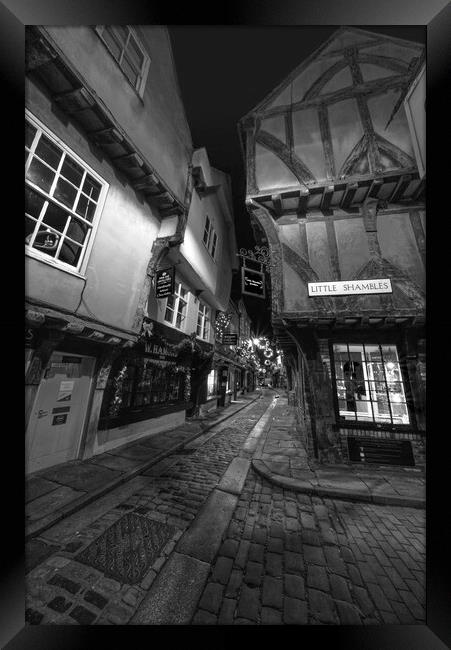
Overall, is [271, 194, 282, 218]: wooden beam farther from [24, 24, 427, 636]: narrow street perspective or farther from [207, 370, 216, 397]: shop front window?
[207, 370, 216, 397]: shop front window

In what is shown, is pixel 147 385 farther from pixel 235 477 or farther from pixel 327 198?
pixel 327 198

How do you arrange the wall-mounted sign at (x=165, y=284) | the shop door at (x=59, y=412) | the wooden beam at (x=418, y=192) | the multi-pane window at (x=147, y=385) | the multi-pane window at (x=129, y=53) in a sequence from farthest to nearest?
the wall-mounted sign at (x=165, y=284) < the multi-pane window at (x=147, y=385) < the wooden beam at (x=418, y=192) < the multi-pane window at (x=129, y=53) < the shop door at (x=59, y=412)

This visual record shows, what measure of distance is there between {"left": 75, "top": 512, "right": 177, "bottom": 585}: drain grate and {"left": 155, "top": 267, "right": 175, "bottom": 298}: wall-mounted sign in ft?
18.3

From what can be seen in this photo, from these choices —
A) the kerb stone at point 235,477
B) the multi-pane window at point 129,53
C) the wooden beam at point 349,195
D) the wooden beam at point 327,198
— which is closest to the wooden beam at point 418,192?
the wooden beam at point 349,195

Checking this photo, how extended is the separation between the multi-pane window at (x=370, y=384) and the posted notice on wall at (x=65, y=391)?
7.12m

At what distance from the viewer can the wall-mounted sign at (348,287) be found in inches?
244

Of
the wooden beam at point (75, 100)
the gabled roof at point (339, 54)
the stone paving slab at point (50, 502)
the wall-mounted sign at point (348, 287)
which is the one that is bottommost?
the stone paving slab at point (50, 502)

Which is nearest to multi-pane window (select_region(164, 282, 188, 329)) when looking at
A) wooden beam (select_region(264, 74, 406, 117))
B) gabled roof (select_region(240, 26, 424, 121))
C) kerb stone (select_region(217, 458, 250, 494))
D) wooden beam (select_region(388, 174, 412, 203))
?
kerb stone (select_region(217, 458, 250, 494))

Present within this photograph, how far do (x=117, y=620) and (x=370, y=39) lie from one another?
13789mm

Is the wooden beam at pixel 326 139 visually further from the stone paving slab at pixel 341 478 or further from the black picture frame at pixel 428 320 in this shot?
the stone paving slab at pixel 341 478

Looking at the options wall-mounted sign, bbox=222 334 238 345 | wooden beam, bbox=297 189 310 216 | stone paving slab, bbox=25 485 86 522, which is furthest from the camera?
wall-mounted sign, bbox=222 334 238 345

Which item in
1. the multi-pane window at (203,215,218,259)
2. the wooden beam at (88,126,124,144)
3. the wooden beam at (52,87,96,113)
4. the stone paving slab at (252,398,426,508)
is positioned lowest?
the stone paving slab at (252,398,426,508)

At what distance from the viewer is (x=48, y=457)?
4945 millimetres

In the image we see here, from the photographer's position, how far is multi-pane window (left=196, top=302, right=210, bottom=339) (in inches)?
468
